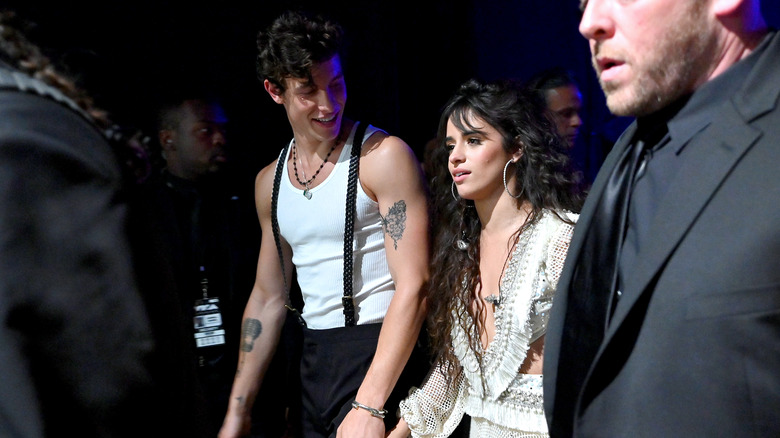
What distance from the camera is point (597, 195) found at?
51.3 inches

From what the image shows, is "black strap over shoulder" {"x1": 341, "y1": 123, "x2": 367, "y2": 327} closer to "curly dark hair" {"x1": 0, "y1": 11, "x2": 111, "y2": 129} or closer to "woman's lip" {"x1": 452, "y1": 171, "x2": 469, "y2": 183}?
"woman's lip" {"x1": 452, "y1": 171, "x2": 469, "y2": 183}

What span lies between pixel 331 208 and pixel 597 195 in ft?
3.90

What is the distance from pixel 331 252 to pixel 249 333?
503mm

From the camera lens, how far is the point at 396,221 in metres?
2.26

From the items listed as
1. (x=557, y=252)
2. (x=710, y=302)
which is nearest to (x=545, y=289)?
(x=557, y=252)

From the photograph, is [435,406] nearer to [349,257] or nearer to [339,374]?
[339,374]

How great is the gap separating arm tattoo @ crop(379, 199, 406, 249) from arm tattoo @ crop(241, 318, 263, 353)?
2.20 ft

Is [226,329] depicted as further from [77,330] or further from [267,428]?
[77,330]

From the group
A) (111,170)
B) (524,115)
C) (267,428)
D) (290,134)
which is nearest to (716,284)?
(111,170)

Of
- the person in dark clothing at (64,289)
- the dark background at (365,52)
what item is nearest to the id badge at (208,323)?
the dark background at (365,52)

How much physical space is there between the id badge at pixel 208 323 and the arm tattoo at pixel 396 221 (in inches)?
28.2

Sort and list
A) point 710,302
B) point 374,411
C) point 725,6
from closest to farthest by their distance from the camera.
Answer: point 710,302 < point 725,6 < point 374,411

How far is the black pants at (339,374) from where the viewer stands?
7.41ft

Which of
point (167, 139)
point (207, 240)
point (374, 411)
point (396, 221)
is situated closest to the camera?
point (374, 411)
